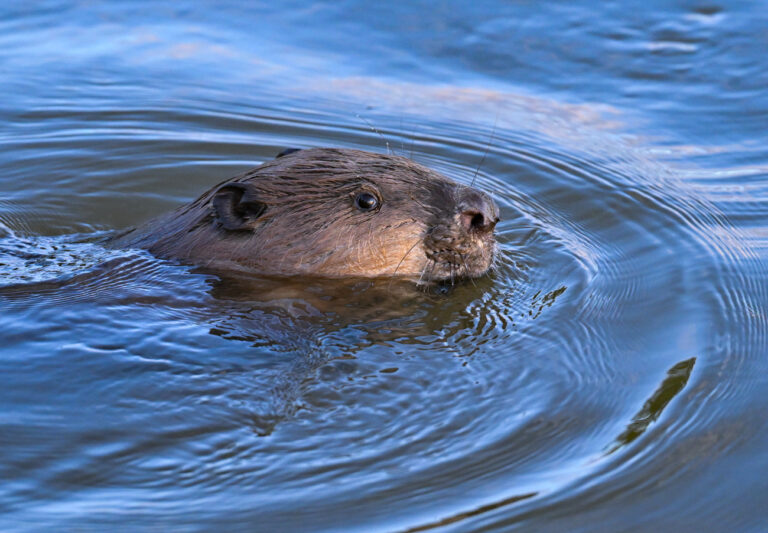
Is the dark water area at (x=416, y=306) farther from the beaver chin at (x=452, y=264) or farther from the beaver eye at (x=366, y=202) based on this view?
the beaver eye at (x=366, y=202)

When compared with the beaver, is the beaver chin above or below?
below

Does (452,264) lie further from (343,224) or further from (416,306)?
(343,224)

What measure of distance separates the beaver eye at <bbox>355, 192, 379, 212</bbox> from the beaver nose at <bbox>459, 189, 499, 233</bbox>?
0.39 metres

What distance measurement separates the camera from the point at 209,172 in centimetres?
674

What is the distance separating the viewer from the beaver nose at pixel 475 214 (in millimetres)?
4728

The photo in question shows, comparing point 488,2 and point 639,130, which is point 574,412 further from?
point 488,2

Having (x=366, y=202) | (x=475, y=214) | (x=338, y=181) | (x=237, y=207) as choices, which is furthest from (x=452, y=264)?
(x=237, y=207)

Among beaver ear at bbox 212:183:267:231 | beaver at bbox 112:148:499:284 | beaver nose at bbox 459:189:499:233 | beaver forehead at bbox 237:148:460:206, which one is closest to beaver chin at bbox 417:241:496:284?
beaver at bbox 112:148:499:284

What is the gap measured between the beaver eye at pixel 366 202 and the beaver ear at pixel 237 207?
17.0 inches

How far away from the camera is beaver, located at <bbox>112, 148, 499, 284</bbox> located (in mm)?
4770

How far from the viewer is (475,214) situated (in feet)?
15.5

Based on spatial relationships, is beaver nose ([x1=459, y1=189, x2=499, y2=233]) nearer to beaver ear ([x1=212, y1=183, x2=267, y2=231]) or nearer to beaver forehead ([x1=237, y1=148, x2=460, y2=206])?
beaver forehead ([x1=237, y1=148, x2=460, y2=206])

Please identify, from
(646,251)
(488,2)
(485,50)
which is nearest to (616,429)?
(646,251)

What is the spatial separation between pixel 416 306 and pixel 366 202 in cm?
53
